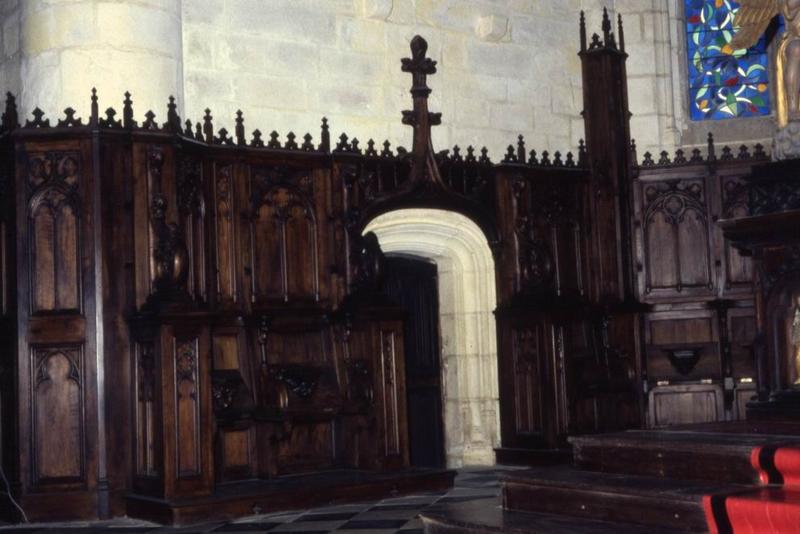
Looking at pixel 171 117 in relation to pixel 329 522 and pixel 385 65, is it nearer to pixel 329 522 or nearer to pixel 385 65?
pixel 385 65

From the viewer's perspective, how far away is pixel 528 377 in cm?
1046

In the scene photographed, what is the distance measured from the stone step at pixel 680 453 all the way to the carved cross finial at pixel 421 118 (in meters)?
4.33

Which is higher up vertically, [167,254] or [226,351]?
[167,254]

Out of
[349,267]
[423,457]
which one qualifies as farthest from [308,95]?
[423,457]

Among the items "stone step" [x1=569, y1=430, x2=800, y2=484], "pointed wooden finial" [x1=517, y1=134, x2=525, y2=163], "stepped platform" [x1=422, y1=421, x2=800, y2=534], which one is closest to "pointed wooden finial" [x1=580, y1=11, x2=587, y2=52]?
"pointed wooden finial" [x1=517, y1=134, x2=525, y2=163]

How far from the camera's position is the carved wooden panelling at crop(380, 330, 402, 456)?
8.98m

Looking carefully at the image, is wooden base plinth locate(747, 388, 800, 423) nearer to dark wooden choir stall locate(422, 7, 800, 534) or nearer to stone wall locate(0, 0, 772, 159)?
dark wooden choir stall locate(422, 7, 800, 534)

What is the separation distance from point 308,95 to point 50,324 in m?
2.88

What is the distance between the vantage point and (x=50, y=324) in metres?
8.47

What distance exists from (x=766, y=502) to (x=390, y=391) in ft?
15.4

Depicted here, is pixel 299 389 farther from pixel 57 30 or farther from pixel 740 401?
pixel 740 401

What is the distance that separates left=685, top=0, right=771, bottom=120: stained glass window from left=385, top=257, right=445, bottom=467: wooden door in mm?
3710

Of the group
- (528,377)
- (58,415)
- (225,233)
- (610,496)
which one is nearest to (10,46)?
(225,233)

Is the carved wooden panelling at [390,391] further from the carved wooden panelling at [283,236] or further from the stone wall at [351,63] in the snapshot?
the stone wall at [351,63]
